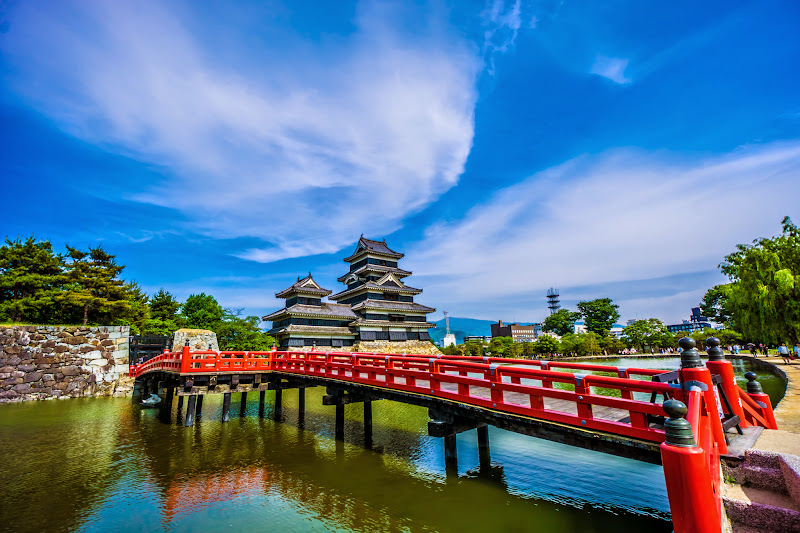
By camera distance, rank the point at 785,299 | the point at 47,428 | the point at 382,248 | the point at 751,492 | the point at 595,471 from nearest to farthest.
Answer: the point at 751,492 < the point at 595,471 < the point at 47,428 < the point at 785,299 < the point at 382,248

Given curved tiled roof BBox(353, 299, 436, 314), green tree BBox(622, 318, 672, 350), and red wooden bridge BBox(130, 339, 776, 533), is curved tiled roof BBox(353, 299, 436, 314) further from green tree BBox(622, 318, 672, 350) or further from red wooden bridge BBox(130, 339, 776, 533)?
green tree BBox(622, 318, 672, 350)

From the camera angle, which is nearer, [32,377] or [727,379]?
[727,379]

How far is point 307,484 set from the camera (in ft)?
32.5

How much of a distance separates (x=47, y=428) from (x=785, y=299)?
39.3 m

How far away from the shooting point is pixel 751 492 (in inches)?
187

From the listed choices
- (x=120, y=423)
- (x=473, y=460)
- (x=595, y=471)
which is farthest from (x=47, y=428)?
(x=595, y=471)

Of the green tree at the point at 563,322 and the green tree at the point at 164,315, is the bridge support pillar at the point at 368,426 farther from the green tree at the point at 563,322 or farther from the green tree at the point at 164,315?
the green tree at the point at 563,322

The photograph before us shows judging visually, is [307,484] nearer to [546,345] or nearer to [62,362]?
[62,362]

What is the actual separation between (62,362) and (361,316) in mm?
25883

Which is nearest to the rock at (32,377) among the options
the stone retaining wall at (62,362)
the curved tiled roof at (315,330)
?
the stone retaining wall at (62,362)

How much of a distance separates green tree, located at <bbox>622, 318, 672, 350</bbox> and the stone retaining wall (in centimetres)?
6928

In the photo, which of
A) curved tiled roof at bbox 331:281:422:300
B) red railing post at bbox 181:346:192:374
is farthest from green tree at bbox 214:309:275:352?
red railing post at bbox 181:346:192:374

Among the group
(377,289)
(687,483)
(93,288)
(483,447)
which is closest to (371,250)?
(377,289)

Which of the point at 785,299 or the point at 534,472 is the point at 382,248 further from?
the point at 534,472
